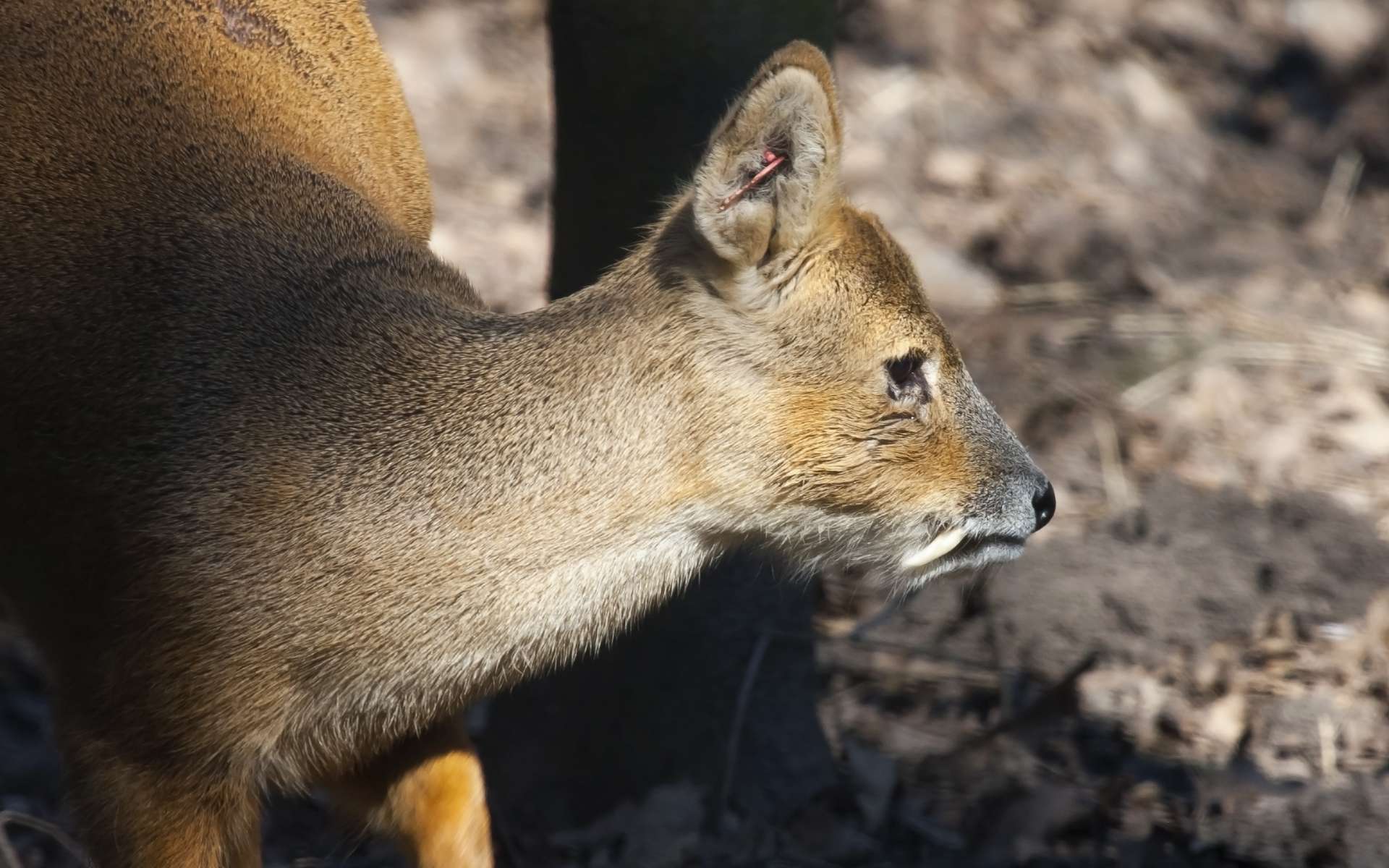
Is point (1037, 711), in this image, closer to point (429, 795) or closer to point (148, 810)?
point (429, 795)

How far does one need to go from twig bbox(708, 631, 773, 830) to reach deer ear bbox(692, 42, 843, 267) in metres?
1.53

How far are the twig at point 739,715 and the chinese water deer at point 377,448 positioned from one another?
3.26ft

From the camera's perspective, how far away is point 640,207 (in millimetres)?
3902

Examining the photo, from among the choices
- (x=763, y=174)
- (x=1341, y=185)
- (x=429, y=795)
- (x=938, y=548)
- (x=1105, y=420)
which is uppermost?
(x=1341, y=185)

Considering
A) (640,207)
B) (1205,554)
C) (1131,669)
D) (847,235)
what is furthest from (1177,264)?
(847,235)

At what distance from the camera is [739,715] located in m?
4.21

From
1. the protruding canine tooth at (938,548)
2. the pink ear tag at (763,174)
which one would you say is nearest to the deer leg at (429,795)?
the protruding canine tooth at (938,548)

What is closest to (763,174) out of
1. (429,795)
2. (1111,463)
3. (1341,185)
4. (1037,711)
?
(429,795)

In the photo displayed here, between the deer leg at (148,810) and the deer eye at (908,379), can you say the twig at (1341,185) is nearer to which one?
the deer eye at (908,379)

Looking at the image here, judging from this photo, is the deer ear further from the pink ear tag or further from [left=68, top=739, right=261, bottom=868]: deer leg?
[left=68, top=739, right=261, bottom=868]: deer leg

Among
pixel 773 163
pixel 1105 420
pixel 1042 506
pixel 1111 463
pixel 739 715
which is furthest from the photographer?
pixel 1105 420

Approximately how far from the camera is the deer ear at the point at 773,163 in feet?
9.07

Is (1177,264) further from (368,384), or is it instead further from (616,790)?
(368,384)

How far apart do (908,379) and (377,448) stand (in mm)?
1047
